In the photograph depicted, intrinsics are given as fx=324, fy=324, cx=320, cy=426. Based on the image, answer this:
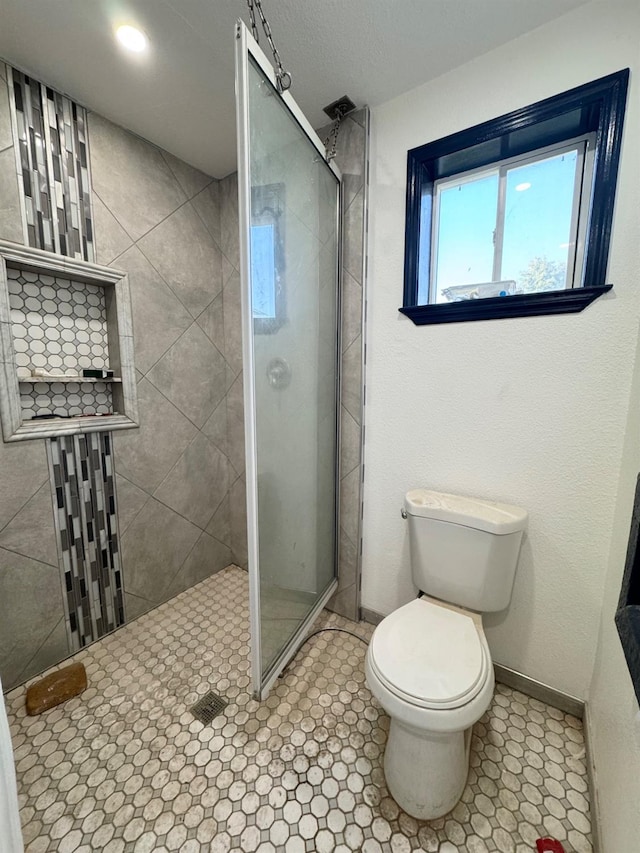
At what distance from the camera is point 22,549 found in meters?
1.29

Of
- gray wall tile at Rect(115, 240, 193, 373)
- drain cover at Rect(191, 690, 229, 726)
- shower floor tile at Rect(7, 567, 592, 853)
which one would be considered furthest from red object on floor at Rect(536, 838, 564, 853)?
gray wall tile at Rect(115, 240, 193, 373)

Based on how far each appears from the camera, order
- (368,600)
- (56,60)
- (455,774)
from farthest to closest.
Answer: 1. (368,600)
2. (56,60)
3. (455,774)

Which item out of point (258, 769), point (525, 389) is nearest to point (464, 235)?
point (525, 389)

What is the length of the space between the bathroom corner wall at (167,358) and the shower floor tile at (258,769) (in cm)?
54

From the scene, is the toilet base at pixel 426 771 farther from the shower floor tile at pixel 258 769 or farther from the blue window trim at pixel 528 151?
the blue window trim at pixel 528 151

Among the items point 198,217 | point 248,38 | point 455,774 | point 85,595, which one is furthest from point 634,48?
point 85,595

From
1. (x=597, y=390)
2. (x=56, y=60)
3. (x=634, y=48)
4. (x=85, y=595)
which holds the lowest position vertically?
(x=85, y=595)

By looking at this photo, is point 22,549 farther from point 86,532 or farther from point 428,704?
point 428,704

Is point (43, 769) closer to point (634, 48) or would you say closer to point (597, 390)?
point (597, 390)

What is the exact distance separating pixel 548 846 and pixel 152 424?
6.63 ft

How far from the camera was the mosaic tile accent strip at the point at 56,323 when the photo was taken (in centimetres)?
130

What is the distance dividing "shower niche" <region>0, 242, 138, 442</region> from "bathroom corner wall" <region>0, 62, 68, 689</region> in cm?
11

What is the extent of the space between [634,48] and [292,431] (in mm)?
1559

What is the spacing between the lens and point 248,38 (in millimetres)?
824
